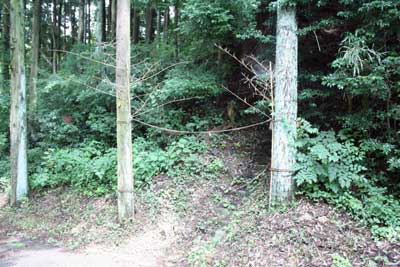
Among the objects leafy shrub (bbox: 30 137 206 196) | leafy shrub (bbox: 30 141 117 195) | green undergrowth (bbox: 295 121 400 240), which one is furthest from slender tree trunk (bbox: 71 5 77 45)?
green undergrowth (bbox: 295 121 400 240)

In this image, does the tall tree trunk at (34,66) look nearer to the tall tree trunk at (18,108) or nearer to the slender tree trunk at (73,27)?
the tall tree trunk at (18,108)

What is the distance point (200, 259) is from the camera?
161 inches

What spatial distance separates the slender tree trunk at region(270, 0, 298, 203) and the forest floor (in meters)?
0.38

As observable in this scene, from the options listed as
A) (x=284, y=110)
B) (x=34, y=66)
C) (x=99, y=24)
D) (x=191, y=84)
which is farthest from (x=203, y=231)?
(x=34, y=66)

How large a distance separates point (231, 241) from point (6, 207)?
20.0 ft

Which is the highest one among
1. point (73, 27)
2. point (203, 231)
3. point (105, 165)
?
point (73, 27)

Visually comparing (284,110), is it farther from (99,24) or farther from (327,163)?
(99,24)

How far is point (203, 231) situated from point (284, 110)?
2260mm

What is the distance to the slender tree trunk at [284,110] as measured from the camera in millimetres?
4555

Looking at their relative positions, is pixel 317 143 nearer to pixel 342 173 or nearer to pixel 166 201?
pixel 342 173

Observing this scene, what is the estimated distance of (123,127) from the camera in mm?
5172

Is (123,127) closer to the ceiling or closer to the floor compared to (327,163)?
closer to the ceiling

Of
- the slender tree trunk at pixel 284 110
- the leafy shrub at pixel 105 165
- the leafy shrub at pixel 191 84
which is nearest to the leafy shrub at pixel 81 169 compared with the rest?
the leafy shrub at pixel 105 165

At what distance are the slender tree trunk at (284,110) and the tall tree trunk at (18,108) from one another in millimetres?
6276
